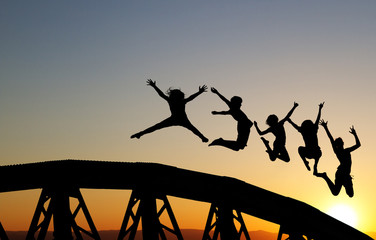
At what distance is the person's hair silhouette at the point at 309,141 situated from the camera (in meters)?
15.8

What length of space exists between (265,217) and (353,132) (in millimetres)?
3782

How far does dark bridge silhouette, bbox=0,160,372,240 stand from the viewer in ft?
33.4

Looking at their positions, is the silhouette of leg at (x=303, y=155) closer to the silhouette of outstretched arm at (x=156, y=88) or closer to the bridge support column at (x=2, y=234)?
the silhouette of outstretched arm at (x=156, y=88)

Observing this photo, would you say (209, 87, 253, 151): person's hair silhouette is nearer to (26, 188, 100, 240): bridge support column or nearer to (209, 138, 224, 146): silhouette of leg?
(209, 138, 224, 146): silhouette of leg

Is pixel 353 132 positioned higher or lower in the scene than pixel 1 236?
higher

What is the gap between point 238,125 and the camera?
1552 centimetres

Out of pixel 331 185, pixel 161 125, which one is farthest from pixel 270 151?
pixel 161 125

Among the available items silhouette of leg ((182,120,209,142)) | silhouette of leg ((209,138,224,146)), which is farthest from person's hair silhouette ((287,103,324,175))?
silhouette of leg ((182,120,209,142))

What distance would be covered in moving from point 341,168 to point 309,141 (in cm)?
132

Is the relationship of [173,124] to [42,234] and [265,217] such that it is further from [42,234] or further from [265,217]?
[42,234]

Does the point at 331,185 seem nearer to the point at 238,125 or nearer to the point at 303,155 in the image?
the point at 303,155

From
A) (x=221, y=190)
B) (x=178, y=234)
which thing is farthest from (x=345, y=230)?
(x=178, y=234)

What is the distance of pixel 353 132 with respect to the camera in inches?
612

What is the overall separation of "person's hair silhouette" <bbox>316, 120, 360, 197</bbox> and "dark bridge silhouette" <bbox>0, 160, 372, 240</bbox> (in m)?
3.17
